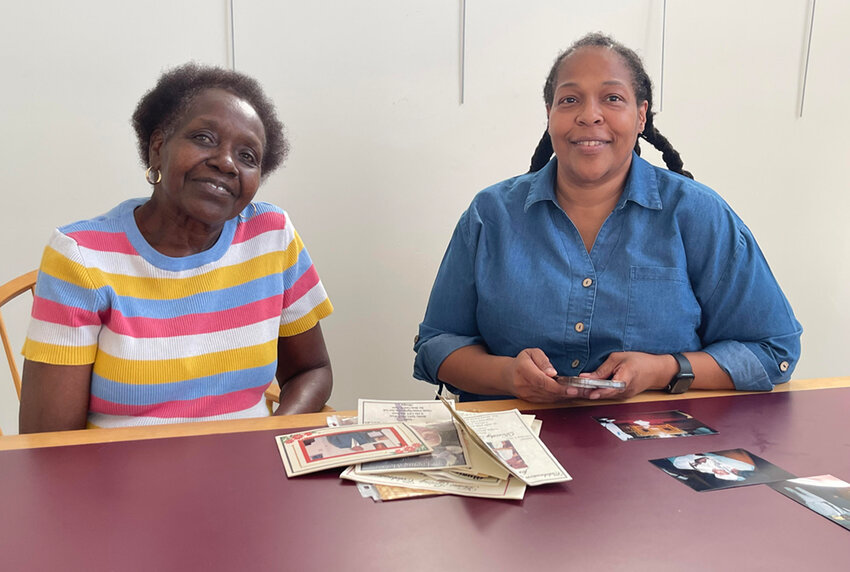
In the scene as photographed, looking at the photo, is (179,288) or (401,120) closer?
(179,288)

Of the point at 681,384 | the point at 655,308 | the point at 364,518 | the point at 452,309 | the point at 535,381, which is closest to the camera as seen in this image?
the point at 364,518

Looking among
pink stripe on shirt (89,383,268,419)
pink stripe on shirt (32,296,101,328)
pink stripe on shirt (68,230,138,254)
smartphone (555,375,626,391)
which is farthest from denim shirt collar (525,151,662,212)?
pink stripe on shirt (32,296,101,328)

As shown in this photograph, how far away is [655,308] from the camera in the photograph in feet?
5.46

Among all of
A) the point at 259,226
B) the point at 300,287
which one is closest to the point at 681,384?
the point at 300,287

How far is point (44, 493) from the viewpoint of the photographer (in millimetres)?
1037

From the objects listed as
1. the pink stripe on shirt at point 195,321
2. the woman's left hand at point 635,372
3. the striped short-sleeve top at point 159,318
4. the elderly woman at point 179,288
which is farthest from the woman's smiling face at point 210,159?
the woman's left hand at point 635,372

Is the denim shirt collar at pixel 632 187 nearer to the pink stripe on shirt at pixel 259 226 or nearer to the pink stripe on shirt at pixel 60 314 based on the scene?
A: the pink stripe on shirt at pixel 259 226

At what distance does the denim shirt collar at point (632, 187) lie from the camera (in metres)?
1.73

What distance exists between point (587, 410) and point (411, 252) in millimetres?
1214

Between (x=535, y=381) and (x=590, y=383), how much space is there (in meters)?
0.11

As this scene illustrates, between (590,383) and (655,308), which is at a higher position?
(655,308)

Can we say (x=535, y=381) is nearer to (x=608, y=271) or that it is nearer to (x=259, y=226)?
(x=608, y=271)

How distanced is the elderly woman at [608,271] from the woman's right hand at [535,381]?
0.20ft

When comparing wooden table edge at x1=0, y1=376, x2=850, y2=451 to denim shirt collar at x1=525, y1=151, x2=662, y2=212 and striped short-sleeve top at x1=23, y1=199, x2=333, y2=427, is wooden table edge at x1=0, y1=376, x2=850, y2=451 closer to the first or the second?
striped short-sleeve top at x1=23, y1=199, x2=333, y2=427
